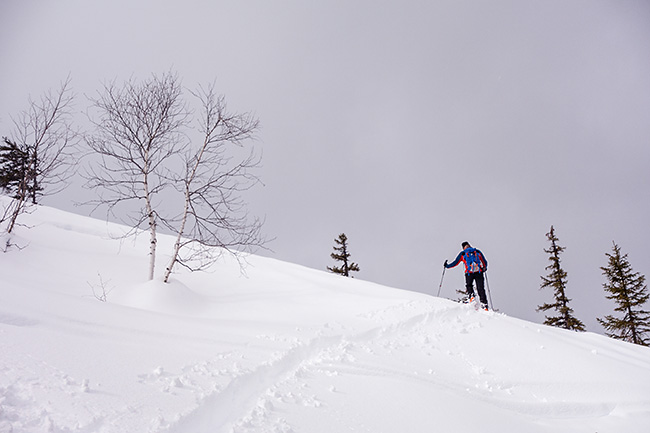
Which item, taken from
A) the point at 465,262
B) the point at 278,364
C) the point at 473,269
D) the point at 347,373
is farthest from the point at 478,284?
the point at 278,364

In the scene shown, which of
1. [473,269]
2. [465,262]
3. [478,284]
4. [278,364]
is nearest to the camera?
[278,364]

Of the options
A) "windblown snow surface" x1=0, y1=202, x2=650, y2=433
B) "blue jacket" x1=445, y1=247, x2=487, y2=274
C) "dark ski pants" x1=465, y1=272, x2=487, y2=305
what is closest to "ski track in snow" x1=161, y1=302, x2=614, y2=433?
"windblown snow surface" x1=0, y1=202, x2=650, y2=433

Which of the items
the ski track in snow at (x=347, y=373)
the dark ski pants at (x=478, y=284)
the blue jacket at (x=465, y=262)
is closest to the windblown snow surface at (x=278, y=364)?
the ski track in snow at (x=347, y=373)

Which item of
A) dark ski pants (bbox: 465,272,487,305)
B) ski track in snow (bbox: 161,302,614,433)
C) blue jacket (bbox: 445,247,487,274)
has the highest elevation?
blue jacket (bbox: 445,247,487,274)

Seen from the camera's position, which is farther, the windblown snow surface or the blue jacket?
the blue jacket

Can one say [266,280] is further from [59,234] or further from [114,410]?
[114,410]

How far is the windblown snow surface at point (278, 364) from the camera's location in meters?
3.05

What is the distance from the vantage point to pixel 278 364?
487cm

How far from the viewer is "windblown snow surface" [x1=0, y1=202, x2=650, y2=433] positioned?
120 inches

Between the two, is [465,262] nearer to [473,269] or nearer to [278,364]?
[473,269]

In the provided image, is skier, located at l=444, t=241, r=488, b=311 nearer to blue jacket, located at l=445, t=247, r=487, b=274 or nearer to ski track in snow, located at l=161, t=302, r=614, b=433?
blue jacket, located at l=445, t=247, r=487, b=274

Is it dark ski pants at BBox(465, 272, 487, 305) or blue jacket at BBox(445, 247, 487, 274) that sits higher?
blue jacket at BBox(445, 247, 487, 274)

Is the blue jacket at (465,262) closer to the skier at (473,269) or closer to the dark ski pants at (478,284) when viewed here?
the skier at (473,269)

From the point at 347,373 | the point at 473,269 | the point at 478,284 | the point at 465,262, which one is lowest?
the point at 347,373
